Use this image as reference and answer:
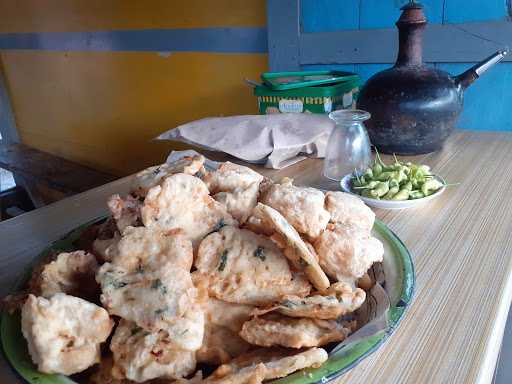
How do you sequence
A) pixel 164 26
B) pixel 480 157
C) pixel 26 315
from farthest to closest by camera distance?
1. pixel 164 26
2. pixel 480 157
3. pixel 26 315

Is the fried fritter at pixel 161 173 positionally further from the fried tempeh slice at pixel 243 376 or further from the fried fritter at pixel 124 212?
the fried tempeh slice at pixel 243 376

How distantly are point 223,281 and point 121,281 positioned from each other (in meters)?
0.12

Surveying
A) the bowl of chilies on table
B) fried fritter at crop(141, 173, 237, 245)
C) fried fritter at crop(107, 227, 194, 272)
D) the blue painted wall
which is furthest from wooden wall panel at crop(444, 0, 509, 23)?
Answer: fried fritter at crop(107, 227, 194, 272)

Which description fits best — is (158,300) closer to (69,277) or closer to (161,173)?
(69,277)

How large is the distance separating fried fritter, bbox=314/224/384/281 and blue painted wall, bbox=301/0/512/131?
3.74 feet

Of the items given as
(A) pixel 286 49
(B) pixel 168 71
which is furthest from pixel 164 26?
(A) pixel 286 49

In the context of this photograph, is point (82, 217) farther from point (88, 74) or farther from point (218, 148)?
point (88, 74)

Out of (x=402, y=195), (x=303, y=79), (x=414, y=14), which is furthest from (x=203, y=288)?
(x=303, y=79)

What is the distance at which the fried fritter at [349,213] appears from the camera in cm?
64

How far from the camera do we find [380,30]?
154 centimetres

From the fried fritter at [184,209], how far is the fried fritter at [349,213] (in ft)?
0.50

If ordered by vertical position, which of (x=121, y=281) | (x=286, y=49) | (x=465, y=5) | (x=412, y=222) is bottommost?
(x=412, y=222)

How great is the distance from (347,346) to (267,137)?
2.67 ft

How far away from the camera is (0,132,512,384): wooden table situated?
1.59 ft
